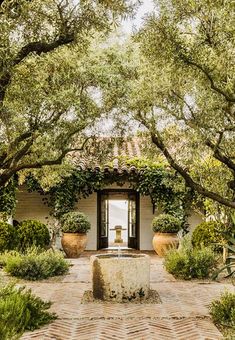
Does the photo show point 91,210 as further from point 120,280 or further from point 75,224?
point 120,280

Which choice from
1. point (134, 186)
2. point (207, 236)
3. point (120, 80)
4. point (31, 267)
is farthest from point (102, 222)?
point (120, 80)

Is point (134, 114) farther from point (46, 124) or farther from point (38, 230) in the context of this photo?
point (38, 230)

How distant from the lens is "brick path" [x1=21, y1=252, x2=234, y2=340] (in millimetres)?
6477

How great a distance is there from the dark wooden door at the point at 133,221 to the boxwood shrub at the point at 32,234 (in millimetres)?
4933

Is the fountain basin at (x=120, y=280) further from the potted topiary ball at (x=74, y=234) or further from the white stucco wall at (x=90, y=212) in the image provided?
the white stucco wall at (x=90, y=212)

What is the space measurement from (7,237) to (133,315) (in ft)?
25.2

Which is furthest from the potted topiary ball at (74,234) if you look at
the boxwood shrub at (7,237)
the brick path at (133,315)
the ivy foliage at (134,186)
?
the brick path at (133,315)

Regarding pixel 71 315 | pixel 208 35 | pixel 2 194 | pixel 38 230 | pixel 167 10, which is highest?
pixel 167 10

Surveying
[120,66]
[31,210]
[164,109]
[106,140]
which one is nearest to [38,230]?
[31,210]

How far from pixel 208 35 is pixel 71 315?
4.57m

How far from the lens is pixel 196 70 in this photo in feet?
23.2

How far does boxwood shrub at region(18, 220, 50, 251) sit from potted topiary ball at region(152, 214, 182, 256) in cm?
354

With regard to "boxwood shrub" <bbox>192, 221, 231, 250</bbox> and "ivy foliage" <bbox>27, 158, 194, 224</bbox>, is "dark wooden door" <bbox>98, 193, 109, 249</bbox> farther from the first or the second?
"boxwood shrub" <bbox>192, 221, 231, 250</bbox>

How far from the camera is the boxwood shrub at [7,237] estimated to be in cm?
1435
